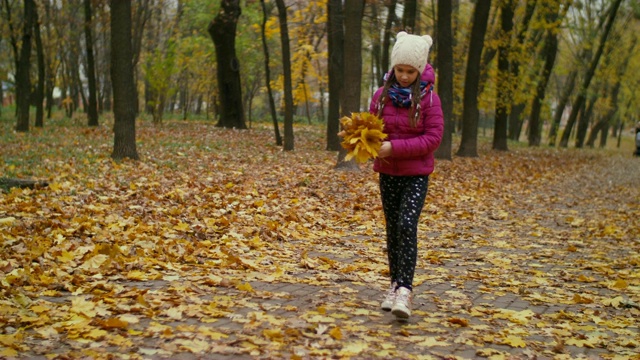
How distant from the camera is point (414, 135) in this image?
4.94 metres

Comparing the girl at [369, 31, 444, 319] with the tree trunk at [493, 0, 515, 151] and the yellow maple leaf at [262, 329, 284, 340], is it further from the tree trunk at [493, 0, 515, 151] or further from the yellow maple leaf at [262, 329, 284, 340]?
the tree trunk at [493, 0, 515, 151]

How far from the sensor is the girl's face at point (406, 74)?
16.1 feet

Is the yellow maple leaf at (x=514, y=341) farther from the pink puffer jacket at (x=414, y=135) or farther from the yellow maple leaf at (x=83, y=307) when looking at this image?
the yellow maple leaf at (x=83, y=307)

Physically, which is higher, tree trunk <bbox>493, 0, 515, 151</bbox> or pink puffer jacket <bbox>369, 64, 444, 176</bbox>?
tree trunk <bbox>493, 0, 515, 151</bbox>

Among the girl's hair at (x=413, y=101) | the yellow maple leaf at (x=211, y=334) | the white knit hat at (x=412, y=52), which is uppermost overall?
the white knit hat at (x=412, y=52)

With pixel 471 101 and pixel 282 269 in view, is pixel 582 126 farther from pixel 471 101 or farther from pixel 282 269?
pixel 282 269

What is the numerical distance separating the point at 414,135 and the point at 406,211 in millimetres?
588

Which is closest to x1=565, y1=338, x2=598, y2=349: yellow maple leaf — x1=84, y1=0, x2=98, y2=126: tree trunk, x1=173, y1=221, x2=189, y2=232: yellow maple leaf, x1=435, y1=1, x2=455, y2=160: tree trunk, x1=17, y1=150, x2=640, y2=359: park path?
x1=17, y1=150, x2=640, y2=359: park path

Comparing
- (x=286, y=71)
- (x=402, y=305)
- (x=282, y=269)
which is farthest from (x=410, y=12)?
(x=402, y=305)

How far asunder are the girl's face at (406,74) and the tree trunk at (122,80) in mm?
9934

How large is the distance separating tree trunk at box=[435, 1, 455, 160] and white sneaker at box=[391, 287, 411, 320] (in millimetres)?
14345

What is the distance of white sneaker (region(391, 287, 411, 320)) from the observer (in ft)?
15.6

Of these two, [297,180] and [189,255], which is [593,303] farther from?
[297,180]

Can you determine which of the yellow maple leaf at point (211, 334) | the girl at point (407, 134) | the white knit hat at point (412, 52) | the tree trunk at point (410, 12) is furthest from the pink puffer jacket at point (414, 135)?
the tree trunk at point (410, 12)
